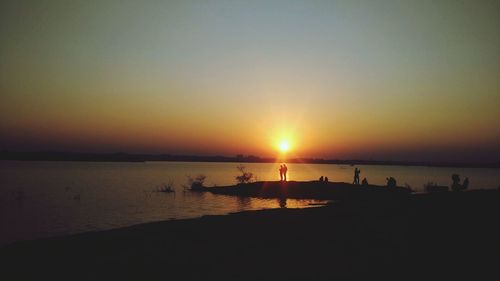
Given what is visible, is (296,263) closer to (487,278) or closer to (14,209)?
(487,278)

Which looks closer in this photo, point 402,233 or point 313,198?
point 402,233

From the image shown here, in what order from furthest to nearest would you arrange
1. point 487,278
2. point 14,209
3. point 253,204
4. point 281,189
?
1. point 281,189
2. point 253,204
3. point 14,209
4. point 487,278

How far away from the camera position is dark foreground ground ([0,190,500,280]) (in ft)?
34.2

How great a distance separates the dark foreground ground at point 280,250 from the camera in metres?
10.4

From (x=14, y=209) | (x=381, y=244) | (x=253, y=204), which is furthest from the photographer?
(x=253, y=204)

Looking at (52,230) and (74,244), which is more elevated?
(74,244)

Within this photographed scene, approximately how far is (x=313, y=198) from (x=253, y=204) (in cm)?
882

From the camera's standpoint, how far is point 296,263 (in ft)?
36.3

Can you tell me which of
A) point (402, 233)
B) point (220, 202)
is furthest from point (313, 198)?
point (402, 233)

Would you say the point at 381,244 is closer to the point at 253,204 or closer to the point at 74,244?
the point at 74,244

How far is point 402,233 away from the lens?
14.7 metres

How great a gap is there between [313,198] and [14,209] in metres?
33.6

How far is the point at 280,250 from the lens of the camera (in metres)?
12.6

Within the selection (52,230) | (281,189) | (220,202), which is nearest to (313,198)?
(281,189)
